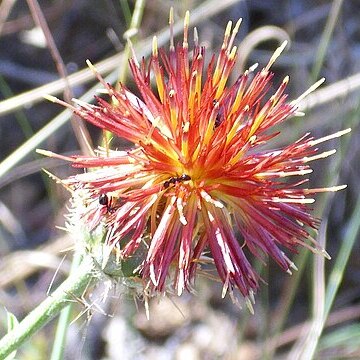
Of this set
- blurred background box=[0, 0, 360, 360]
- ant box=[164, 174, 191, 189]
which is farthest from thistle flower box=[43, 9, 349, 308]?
blurred background box=[0, 0, 360, 360]

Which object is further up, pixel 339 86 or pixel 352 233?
pixel 339 86

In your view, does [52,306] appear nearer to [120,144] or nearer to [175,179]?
[175,179]

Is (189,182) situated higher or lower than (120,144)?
higher

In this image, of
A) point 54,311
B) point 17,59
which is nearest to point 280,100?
point 54,311

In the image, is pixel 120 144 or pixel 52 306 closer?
pixel 52 306

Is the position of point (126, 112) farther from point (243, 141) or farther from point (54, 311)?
point (54, 311)

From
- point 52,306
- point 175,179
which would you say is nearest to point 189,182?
point 175,179
